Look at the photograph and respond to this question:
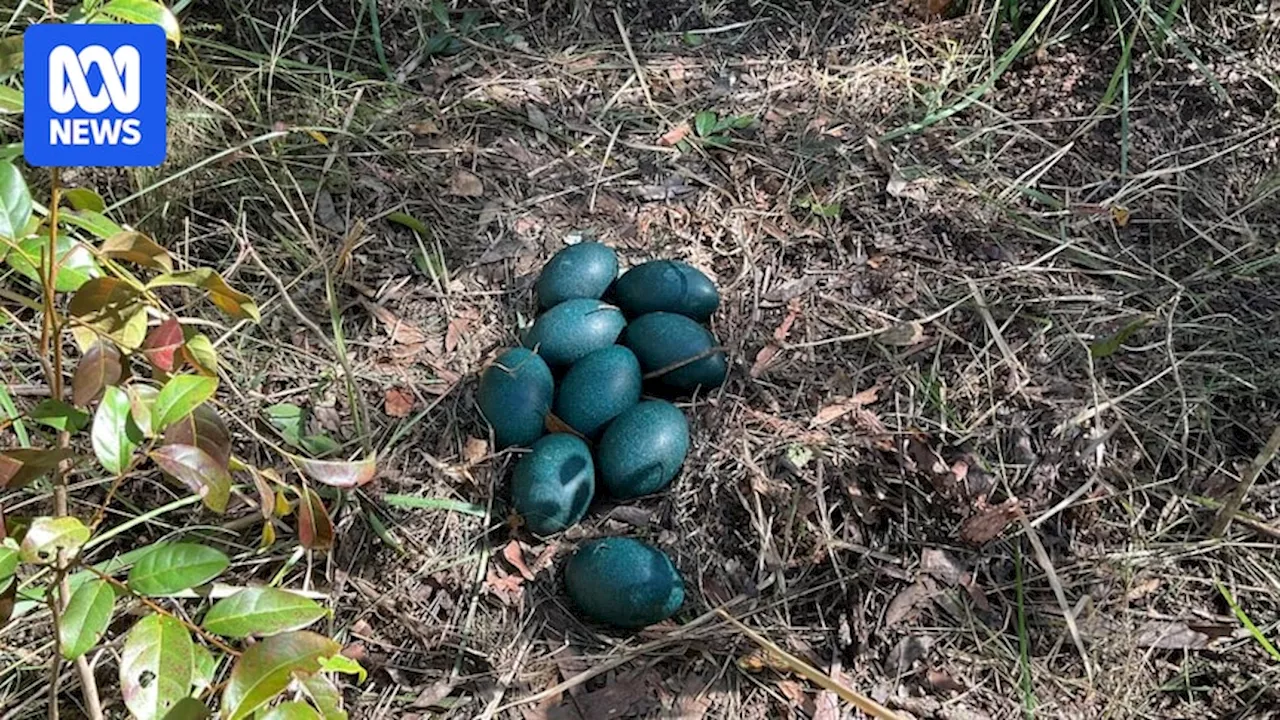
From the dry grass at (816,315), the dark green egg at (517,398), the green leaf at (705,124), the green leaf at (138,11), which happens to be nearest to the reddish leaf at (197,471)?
the green leaf at (138,11)

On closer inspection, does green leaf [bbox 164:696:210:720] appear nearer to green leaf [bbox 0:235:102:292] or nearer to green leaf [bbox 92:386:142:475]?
green leaf [bbox 92:386:142:475]

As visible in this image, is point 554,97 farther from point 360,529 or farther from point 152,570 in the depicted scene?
point 152,570

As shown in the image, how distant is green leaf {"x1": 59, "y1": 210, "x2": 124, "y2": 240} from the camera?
4.32 feet

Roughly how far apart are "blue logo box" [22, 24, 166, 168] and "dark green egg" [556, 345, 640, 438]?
0.99m

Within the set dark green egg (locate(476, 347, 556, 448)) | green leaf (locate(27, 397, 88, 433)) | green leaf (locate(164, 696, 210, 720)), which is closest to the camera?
green leaf (locate(164, 696, 210, 720))

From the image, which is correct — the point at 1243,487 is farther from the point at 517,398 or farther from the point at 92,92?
the point at 92,92

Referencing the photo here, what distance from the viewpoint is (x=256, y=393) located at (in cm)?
216

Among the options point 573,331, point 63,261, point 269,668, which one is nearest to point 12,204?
point 63,261

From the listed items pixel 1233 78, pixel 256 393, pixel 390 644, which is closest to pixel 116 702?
pixel 390 644

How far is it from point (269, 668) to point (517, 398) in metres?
1.04

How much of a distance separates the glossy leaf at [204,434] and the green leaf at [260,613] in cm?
14

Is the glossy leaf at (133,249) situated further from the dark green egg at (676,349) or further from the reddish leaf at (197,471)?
the dark green egg at (676,349)

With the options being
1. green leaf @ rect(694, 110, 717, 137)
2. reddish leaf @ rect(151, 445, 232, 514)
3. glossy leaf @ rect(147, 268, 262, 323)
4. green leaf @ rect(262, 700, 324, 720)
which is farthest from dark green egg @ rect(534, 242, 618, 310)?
green leaf @ rect(262, 700, 324, 720)

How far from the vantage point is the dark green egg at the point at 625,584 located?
1.88 meters
